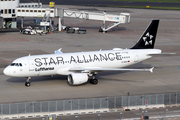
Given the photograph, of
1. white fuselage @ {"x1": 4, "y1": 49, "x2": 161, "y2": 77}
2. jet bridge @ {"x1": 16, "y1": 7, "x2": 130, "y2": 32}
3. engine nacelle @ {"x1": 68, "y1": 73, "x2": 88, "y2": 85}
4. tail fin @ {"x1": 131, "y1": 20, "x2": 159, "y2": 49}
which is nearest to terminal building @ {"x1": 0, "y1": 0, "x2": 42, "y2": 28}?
jet bridge @ {"x1": 16, "y1": 7, "x2": 130, "y2": 32}

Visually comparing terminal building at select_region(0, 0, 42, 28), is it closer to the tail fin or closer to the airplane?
the airplane

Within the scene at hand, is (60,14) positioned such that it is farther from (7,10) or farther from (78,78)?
(78,78)

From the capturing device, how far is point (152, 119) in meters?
35.5

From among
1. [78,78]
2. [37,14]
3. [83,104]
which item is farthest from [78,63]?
[37,14]

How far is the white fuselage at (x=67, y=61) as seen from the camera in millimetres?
45562

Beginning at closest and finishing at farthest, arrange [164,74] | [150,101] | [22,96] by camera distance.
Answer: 1. [150,101]
2. [22,96]
3. [164,74]

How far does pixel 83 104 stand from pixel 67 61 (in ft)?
41.6

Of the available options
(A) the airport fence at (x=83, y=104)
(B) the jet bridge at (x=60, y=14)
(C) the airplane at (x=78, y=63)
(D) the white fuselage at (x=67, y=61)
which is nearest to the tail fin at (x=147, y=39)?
(C) the airplane at (x=78, y=63)

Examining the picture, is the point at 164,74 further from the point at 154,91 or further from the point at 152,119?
the point at 152,119

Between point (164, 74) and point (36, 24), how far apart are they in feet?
244

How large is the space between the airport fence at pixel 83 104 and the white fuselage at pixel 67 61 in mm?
11632

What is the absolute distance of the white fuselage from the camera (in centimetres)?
4556

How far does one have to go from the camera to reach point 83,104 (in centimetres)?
3650

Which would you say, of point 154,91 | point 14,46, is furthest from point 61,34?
point 154,91
